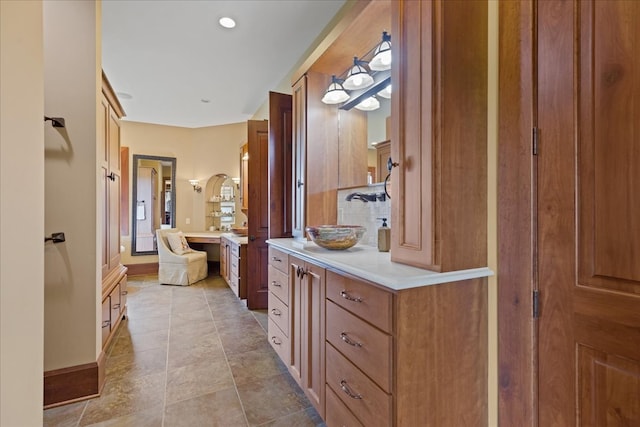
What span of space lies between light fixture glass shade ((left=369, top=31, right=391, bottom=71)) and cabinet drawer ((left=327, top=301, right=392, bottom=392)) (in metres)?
1.53

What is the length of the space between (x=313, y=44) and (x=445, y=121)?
2.48 meters

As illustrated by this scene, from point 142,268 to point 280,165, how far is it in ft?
14.0

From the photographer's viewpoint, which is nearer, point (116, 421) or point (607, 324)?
point (607, 324)

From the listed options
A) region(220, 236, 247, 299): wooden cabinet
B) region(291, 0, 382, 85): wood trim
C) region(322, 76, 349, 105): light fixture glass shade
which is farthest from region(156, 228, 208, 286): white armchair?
region(322, 76, 349, 105): light fixture glass shade

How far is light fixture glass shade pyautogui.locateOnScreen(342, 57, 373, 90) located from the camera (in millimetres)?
2205

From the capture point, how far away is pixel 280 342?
7.28ft

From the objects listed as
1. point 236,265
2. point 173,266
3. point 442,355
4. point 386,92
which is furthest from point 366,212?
point 173,266

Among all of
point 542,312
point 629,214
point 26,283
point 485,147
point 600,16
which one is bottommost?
point 542,312

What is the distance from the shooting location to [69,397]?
190 cm

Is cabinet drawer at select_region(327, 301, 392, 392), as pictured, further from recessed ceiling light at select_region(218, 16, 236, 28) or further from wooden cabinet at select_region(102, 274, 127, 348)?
recessed ceiling light at select_region(218, 16, 236, 28)

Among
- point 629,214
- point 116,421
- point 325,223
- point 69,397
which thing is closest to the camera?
point 629,214

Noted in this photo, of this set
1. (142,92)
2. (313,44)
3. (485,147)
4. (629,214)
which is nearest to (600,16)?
(485,147)

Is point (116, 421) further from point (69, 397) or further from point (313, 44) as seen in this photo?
point (313, 44)

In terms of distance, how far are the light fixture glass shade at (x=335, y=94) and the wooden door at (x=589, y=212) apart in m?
1.47
